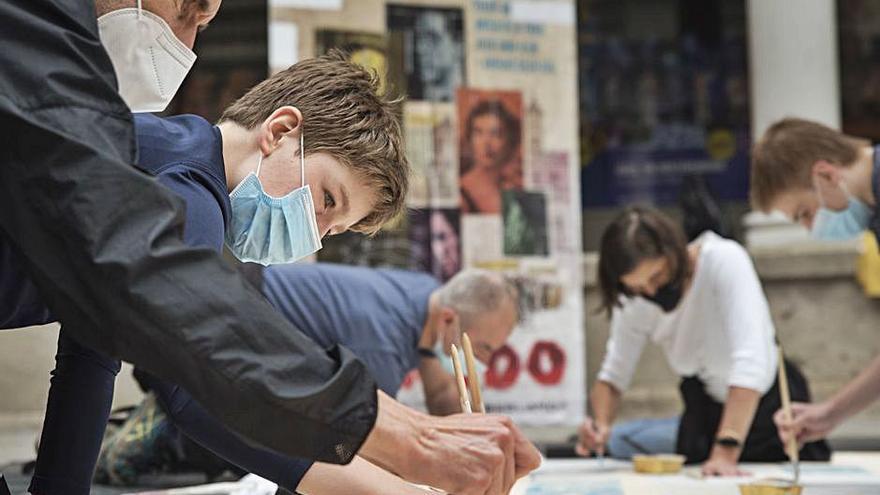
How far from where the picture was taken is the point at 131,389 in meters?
5.50

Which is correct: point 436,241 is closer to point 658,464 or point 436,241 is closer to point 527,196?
point 527,196

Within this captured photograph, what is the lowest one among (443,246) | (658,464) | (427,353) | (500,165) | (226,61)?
(658,464)

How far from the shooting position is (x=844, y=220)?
12.6 feet

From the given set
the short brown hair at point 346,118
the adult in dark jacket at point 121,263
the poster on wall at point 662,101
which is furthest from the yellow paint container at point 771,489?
the poster on wall at point 662,101

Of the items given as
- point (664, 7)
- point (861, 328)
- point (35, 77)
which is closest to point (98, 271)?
point (35, 77)

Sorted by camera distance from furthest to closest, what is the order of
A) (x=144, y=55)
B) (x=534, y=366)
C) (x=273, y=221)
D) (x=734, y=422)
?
1. (x=534, y=366)
2. (x=734, y=422)
3. (x=273, y=221)
4. (x=144, y=55)

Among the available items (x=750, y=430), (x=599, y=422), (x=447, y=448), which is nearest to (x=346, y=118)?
(x=447, y=448)

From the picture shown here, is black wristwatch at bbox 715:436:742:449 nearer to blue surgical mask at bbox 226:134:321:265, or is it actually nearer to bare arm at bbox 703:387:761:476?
bare arm at bbox 703:387:761:476

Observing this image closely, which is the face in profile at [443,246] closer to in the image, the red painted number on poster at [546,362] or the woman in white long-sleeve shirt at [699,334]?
the red painted number on poster at [546,362]

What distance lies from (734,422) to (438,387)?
39.5 inches

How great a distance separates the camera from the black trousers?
4.71m

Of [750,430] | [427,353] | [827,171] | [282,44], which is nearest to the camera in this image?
[827,171]

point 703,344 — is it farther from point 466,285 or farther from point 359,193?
point 359,193

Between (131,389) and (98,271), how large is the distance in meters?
4.48
